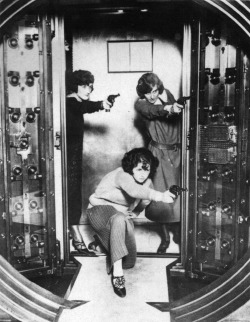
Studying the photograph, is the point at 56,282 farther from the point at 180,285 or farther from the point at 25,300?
the point at 180,285

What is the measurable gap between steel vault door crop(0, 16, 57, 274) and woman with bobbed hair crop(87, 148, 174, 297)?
29cm

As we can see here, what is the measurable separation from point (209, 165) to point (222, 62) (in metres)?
0.56

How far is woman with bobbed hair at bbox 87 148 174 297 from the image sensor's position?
2307 mm

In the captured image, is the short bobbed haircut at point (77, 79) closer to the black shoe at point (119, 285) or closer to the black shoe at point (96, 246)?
the black shoe at point (96, 246)

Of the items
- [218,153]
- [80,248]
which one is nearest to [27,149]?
[80,248]

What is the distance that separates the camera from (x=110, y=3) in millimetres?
2324

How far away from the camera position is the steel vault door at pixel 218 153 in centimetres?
209

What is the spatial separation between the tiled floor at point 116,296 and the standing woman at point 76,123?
0.28 metres

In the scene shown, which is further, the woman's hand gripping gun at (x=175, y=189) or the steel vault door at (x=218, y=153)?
the woman's hand gripping gun at (x=175, y=189)

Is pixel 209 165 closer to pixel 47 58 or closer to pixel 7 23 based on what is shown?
pixel 47 58

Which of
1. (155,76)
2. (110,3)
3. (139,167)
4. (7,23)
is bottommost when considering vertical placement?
(139,167)

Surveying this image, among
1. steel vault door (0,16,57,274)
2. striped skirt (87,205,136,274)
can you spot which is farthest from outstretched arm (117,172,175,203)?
steel vault door (0,16,57,274)

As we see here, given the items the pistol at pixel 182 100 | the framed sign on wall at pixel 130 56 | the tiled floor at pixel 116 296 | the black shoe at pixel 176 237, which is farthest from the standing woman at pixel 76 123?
the black shoe at pixel 176 237

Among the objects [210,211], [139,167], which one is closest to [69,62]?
[139,167]
